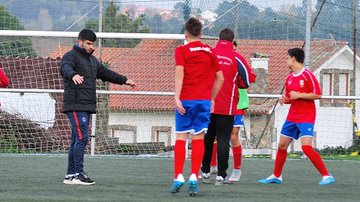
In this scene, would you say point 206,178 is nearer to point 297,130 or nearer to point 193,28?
point 297,130

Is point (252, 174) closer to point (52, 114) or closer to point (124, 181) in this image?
point (124, 181)

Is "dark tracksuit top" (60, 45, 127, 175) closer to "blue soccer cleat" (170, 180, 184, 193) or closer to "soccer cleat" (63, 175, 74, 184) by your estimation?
"soccer cleat" (63, 175, 74, 184)

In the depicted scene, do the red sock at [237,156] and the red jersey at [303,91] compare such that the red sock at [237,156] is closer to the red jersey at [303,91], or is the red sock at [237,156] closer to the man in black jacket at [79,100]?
the red jersey at [303,91]

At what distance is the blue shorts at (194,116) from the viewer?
906 cm

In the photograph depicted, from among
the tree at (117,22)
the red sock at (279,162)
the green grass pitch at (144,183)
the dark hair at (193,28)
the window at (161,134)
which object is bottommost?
the green grass pitch at (144,183)

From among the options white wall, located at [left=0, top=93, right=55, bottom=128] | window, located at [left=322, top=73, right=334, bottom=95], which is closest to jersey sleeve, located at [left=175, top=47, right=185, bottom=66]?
white wall, located at [left=0, top=93, right=55, bottom=128]

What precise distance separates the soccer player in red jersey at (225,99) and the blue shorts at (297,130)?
2.35 feet

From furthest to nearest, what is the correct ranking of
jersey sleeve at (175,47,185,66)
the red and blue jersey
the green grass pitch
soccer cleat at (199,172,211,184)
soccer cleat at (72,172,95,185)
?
soccer cleat at (199,172,211,184), the red and blue jersey, soccer cleat at (72,172,95,185), jersey sleeve at (175,47,185,66), the green grass pitch

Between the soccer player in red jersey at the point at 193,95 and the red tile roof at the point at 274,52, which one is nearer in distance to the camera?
the soccer player in red jersey at the point at 193,95

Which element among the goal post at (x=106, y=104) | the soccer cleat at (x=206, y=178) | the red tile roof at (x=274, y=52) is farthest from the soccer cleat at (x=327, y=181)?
the red tile roof at (x=274, y=52)

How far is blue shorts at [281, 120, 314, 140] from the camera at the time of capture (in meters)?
10.6

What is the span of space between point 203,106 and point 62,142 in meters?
7.31

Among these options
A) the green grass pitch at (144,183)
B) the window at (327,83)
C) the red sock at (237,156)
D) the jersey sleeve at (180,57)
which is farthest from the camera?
the window at (327,83)

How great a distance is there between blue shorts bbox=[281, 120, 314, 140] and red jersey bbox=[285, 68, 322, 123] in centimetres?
5
